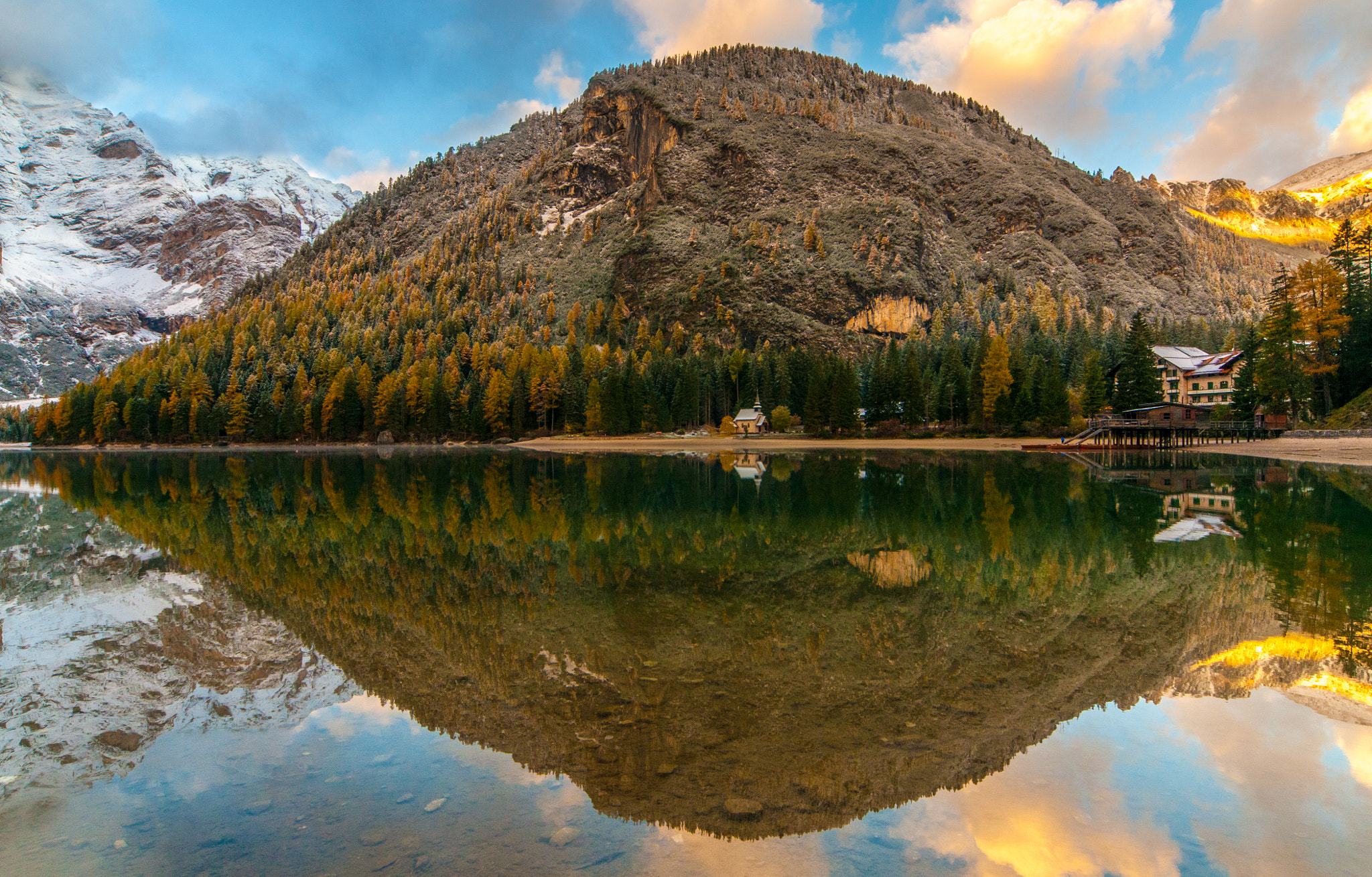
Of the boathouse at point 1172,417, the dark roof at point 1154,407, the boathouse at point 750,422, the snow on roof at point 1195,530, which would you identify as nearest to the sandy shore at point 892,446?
the boathouse at point 1172,417

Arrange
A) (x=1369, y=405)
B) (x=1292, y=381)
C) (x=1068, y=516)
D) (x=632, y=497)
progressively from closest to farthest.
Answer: (x=1068, y=516), (x=632, y=497), (x=1369, y=405), (x=1292, y=381)

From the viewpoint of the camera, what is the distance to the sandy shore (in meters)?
46.6

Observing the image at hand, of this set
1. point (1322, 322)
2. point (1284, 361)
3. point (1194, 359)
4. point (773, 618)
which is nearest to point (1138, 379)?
point (1284, 361)

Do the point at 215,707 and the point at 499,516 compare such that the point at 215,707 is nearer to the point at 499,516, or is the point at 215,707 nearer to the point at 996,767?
the point at 996,767

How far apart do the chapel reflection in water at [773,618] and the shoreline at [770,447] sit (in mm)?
27276

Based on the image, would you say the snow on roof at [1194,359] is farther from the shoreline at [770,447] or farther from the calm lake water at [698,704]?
the calm lake water at [698,704]

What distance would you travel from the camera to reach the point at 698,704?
804cm

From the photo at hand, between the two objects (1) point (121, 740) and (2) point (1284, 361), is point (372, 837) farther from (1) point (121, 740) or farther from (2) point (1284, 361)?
(2) point (1284, 361)

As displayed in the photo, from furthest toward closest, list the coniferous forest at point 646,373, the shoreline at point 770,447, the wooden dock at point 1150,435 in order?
the wooden dock at point 1150,435, the coniferous forest at point 646,373, the shoreline at point 770,447

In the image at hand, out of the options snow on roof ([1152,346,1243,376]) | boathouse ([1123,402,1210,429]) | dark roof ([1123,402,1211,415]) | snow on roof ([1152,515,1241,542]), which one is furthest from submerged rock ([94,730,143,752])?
snow on roof ([1152,346,1243,376])

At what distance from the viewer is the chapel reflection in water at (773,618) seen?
22.7ft

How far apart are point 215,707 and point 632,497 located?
20.5 metres

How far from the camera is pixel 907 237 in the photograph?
157 m

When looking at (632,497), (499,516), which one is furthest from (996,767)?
(632,497)
